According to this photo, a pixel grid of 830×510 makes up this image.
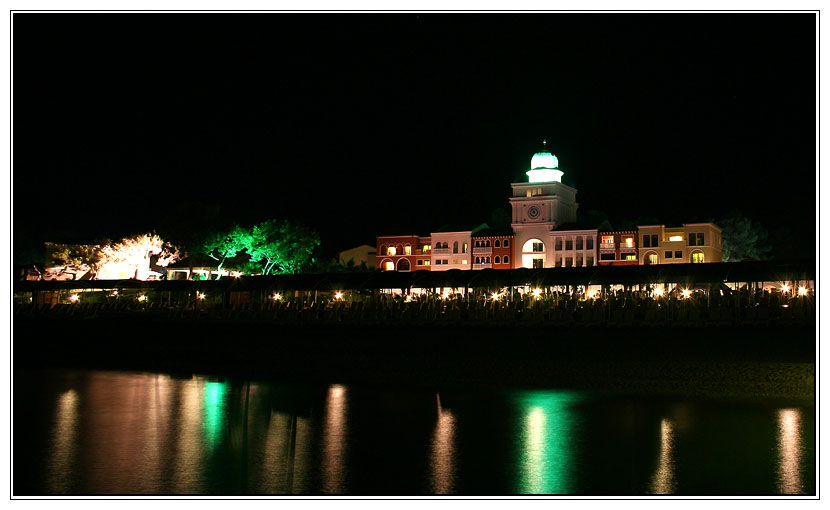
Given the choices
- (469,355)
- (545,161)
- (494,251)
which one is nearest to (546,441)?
(469,355)

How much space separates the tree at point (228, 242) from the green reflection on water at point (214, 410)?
115ft

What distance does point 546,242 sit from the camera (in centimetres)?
8562

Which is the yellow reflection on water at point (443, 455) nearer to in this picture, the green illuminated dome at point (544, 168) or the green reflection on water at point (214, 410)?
the green reflection on water at point (214, 410)

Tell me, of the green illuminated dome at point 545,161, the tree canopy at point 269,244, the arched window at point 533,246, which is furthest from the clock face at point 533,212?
the tree canopy at point 269,244

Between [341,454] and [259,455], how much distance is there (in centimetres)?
183

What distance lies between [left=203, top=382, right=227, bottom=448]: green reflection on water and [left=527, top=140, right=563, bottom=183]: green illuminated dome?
2546 inches

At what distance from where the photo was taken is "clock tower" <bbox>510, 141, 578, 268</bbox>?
3386 inches

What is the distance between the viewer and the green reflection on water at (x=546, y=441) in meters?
16.3

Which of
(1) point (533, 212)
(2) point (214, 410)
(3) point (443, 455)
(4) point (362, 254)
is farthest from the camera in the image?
(4) point (362, 254)

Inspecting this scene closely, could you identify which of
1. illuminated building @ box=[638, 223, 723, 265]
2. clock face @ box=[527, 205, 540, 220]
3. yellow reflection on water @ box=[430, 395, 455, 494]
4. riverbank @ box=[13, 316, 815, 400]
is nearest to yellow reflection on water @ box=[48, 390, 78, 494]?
yellow reflection on water @ box=[430, 395, 455, 494]

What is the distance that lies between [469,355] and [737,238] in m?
57.3

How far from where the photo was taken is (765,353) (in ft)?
91.7

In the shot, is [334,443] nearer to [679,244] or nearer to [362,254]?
[679,244]

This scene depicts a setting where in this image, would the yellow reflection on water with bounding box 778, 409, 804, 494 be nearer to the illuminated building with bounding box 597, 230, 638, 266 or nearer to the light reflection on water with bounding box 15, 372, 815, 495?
the light reflection on water with bounding box 15, 372, 815, 495
